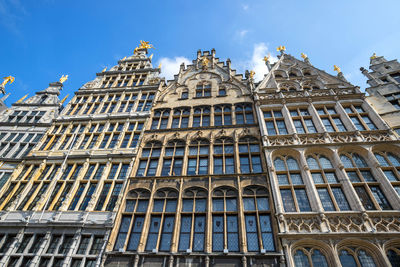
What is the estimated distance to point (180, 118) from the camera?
1964cm

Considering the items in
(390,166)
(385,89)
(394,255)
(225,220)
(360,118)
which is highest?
(385,89)

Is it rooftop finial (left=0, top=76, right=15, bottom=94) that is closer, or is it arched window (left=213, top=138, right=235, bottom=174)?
arched window (left=213, top=138, right=235, bottom=174)

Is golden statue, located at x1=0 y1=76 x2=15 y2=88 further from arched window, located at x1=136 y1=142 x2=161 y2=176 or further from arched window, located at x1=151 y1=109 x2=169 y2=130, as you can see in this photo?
arched window, located at x1=136 y1=142 x2=161 y2=176

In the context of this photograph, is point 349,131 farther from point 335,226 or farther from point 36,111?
point 36,111

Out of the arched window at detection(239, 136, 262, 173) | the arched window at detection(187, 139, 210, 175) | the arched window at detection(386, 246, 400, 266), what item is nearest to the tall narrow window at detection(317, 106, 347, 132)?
the arched window at detection(239, 136, 262, 173)

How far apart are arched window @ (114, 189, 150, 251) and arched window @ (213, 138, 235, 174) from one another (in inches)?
202

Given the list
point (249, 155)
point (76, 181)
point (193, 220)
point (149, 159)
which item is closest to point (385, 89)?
point (249, 155)

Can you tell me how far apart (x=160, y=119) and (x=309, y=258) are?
14.9 metres

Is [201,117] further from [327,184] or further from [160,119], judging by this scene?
[327,184]

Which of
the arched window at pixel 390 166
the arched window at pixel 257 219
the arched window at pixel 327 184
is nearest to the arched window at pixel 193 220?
the arched window at pixel 257 219

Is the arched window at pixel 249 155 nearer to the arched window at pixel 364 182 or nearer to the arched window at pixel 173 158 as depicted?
the arched window at pixel 173 158

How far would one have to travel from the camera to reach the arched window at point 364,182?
11711mm

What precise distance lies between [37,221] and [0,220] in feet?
8.05

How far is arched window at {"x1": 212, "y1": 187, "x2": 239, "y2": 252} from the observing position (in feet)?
36.9
